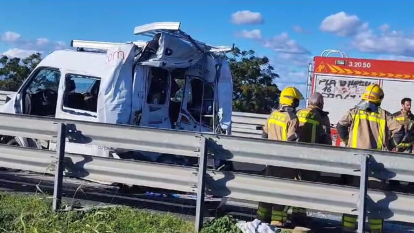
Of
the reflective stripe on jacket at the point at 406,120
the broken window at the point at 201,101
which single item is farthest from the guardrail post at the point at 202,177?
the reflective stripe on jacket at the point at 406,120

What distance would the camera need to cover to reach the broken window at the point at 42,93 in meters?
9.83

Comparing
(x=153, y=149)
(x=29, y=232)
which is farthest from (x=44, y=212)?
(x=153, y=149)

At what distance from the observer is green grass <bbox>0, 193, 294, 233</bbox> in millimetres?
5902

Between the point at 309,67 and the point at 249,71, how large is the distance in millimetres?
11816

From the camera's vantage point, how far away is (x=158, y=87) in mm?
9570

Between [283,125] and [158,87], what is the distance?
2.85 m

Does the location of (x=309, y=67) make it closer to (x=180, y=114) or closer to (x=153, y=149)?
(x=180, y=114)

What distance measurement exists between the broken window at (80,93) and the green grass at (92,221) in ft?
9.66

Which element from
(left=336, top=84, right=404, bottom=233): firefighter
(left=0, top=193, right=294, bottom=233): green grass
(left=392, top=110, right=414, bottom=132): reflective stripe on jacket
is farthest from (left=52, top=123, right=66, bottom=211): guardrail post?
(left=392, top=110, right=414, bottom=132): reflective stripe on jacket

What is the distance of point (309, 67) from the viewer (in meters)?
15.6

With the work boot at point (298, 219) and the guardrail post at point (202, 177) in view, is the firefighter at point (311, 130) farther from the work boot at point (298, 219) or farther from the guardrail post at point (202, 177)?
the guardrail post at point (202, 177)

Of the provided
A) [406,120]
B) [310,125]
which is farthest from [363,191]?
[406,120]

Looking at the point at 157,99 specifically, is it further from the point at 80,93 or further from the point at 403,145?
the point at 403,145

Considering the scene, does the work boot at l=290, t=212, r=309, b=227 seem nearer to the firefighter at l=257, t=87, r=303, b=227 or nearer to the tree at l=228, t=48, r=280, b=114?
the firefighter at l=257, t=87, r=303, b=227
